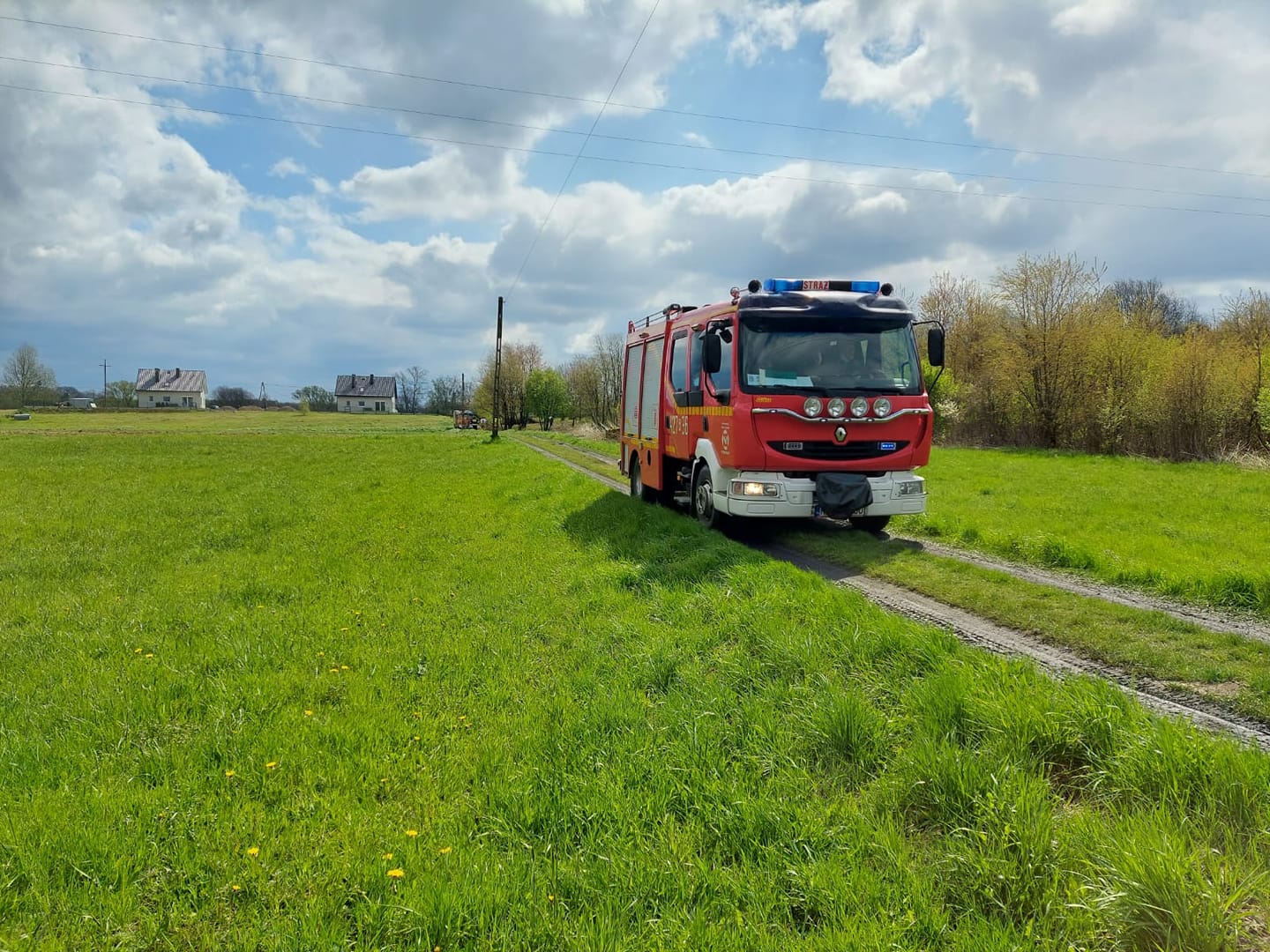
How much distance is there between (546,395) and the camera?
73500 millimetres

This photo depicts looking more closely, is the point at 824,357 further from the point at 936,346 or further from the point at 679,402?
the point at 679,402

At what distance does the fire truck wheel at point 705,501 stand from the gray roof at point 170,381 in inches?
6057

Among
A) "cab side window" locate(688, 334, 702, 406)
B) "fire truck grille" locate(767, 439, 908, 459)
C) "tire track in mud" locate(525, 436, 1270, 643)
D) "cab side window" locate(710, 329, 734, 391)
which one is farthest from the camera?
"cab side window" locate(688, 334, 702, 406)

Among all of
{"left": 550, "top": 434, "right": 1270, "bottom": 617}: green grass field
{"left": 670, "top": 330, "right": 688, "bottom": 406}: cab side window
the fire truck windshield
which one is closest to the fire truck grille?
the fire truck windshield

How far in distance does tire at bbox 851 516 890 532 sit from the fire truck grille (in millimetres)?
1461

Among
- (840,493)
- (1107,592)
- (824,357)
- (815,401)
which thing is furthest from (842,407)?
(1107,592)

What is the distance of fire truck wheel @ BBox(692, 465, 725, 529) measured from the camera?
30.7 ft

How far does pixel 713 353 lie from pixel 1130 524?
22.3ft

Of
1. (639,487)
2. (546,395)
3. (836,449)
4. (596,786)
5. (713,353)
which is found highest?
(546,395)

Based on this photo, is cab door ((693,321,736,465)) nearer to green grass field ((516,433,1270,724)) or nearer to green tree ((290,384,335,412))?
green grass field ((516,433,1270,724))

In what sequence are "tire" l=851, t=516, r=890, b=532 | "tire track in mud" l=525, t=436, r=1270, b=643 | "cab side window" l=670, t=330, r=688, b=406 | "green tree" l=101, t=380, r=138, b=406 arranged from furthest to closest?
"green tree" l=101, t=380, r=138, b=406, "cab side window" l=670, t=330, r=688, b=406, "tire" l=851, t=516, r=890, b=532, "tire track in mud" l=525, t=436, r=1270, b=643

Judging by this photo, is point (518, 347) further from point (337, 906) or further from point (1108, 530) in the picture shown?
point (337, 906)

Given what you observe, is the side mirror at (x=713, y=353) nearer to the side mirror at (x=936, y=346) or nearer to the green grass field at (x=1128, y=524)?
the side mirror at (x=936, y=346)

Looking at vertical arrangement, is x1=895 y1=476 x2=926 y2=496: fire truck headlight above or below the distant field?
above
